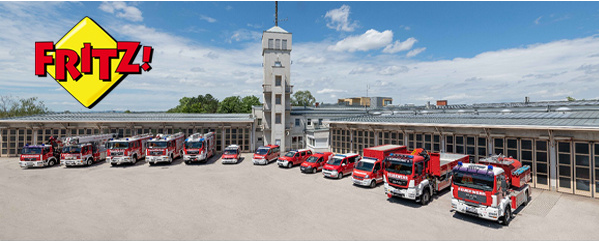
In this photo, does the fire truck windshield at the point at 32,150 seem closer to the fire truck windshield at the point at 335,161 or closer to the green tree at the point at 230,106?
the fire truck windshield at the point at 335,161

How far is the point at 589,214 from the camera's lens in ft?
44.0

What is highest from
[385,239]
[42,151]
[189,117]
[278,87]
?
[278,87]

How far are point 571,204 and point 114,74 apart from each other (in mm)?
23428

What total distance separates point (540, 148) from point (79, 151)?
37.9 metres

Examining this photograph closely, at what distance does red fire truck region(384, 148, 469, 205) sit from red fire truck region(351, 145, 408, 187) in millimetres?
2730

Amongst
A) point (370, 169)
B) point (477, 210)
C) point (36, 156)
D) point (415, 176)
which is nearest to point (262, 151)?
point (370, 169)

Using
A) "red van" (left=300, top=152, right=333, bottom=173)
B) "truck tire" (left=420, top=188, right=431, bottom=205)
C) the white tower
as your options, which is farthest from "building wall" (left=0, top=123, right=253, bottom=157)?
"truck tire" (left=420, top=188, right=431, bottom=205)

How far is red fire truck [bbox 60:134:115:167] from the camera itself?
82.7ft

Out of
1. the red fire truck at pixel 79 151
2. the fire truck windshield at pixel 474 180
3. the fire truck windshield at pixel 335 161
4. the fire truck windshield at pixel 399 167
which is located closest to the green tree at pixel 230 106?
the red fire truck at pixel 79 151

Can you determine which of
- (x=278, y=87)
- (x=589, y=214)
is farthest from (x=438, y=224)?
(x=278, y=87)

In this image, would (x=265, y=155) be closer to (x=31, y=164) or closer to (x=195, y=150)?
(x=195, y=150)

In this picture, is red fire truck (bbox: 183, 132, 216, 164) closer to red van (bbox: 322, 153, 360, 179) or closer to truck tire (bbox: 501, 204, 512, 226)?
red van (bbox: 322, 153, 360, 179)

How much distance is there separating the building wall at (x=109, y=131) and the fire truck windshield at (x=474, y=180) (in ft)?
88.9

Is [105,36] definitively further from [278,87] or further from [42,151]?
[278,87]
